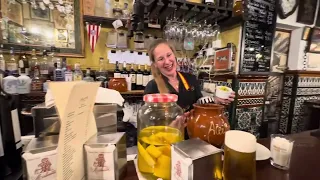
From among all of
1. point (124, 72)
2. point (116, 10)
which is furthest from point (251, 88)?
point (116, 10)

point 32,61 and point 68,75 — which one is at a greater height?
point 32,61

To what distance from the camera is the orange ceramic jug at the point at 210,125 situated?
55 cm

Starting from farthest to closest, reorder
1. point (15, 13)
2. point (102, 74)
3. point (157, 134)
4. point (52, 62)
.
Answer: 1. point (102, 74)
2. point (52, 62)
3. point (15, 13)
4. point (157, 134)

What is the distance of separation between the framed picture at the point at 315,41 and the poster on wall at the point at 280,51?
289mm

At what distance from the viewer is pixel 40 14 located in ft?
6.83

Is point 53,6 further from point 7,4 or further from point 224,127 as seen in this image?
point 224,127

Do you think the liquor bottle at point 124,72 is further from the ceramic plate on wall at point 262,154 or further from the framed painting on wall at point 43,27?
the ceramic plate on wall at point 262,154

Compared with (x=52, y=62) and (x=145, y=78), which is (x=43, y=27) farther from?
(x=145, y=78)

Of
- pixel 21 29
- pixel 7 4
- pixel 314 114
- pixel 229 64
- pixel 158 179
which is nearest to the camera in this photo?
pixel 158 179

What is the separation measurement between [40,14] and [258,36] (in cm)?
271

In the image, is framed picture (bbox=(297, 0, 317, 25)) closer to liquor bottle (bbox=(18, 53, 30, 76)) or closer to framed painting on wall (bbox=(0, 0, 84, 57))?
framed painting on wall (bbox=(0, 0, 84, 57))

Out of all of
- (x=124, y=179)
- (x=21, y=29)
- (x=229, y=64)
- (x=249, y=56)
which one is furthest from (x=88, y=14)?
(x=124, y=179)

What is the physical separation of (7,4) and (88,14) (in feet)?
2.67

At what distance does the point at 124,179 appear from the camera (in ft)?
1.69
